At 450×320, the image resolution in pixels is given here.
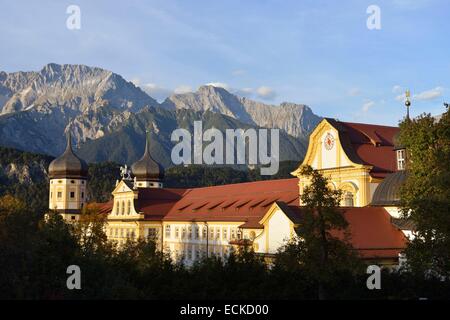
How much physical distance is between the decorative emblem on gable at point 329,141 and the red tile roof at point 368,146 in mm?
1092

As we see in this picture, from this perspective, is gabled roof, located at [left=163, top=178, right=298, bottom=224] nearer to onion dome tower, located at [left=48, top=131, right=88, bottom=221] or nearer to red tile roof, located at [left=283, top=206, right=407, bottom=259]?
red tile roof, located at [left=283, top=206, right=407, bottom=259]

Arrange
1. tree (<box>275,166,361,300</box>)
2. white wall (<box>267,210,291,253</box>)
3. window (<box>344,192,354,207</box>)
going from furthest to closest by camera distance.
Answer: window (<box>344,192,354,207</box>) < white wall (<box>267,210,291,253</box>) < tree (<box>275,166,361,300</box>)

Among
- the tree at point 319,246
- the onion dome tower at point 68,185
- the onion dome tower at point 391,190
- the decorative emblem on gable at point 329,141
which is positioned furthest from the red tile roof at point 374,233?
the onion dome tower at point 68,185

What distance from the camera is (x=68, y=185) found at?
3629 inches

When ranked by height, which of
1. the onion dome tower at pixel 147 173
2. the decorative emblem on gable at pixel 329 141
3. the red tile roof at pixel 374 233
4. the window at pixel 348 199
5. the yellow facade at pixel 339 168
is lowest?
the red tile roof at pixel 374 233

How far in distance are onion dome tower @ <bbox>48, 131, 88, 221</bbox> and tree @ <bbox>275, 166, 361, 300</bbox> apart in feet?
227

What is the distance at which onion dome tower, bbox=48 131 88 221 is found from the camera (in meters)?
92.0

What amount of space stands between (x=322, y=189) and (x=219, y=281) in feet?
21.5

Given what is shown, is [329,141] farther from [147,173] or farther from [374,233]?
[147,173]

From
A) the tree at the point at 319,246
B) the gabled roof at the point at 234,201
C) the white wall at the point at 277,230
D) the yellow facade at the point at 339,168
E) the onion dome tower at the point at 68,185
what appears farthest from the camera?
the onion dome tower at the point at 68,185

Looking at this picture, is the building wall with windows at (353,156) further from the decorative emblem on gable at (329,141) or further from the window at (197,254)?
the window at (197,254)

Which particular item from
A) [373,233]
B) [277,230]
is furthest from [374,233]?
[277,230]

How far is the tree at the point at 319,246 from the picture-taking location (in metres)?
27.2

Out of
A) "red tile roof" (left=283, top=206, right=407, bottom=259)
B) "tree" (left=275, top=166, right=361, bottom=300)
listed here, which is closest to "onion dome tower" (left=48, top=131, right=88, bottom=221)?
"red tile roof" (left=283, top=206, right=407, bottom=259)
